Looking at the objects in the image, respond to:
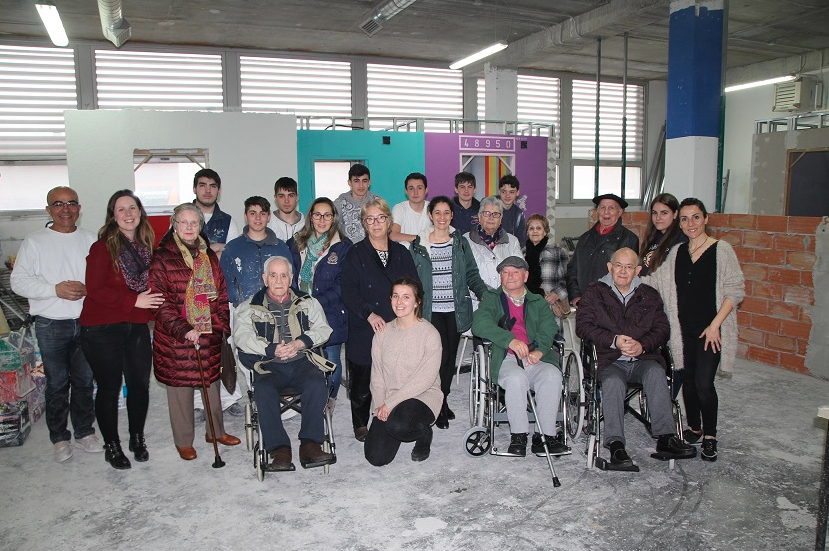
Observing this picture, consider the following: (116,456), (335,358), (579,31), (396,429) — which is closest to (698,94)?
(579,31)

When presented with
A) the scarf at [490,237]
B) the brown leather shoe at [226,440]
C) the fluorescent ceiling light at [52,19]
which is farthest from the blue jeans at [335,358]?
the fluorescent ceiling light at [52,19]

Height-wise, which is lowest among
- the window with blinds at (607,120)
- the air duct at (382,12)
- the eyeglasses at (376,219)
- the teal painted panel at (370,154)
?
the eyeglasses at (376,219)

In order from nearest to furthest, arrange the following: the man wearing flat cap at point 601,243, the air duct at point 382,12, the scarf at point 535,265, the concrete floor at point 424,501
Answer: the concrete floor at point 424,501, the man wearing flat cap at point 601,243, the scarf at point 535,265, the air duct at point 382,12

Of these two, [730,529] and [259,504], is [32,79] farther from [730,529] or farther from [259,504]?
[730,529]

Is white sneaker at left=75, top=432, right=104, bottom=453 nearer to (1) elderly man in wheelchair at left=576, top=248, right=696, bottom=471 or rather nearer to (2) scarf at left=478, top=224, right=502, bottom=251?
(2) scarf at left=478, top=224, right=502, bottom=251

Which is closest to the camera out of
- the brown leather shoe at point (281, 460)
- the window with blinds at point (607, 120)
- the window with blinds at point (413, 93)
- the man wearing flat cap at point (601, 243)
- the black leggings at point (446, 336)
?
the brown leather shoe at point (281, 460)

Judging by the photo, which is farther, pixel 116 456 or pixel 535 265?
pixel 535 265

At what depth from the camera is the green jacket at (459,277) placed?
12.2ft

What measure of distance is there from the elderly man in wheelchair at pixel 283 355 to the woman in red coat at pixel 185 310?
0.55 ft

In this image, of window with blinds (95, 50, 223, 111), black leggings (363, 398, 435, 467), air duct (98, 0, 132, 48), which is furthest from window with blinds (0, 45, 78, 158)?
black leggings (363, 398, 435, 467)

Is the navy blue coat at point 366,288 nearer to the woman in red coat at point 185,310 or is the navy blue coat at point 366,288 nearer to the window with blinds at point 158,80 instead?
the woman in red coat at point 185,310

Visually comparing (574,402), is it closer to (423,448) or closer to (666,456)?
(666,456)

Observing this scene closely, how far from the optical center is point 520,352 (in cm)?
341

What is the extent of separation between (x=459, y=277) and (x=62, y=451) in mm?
2547
